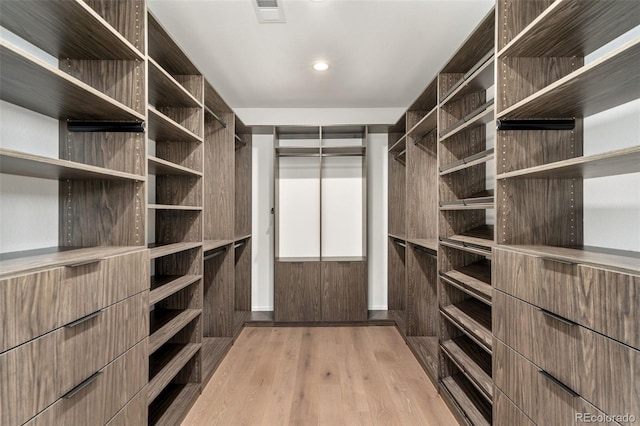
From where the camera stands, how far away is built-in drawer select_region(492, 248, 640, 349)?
834 mm

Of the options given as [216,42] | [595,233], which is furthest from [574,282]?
[216,42]

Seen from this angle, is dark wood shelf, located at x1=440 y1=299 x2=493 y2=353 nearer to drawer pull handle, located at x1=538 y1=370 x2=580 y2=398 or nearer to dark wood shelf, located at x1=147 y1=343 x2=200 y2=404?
drawer pull handle, located at x1=538 y1=370 x2=580 y2=398

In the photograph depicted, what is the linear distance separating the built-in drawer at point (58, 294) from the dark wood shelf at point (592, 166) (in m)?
1.70

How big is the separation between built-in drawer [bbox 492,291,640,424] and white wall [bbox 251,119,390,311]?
2.51 metres

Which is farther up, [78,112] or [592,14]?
[592,14]

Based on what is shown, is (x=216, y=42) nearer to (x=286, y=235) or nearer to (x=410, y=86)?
(x=410, y=86)

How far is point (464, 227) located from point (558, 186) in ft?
2.75

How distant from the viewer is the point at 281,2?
6.30 ft

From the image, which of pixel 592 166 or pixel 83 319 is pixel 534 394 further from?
pixel 83 319

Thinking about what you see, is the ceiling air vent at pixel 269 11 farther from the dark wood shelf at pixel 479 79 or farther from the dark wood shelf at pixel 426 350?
the dark wood shelf at pixel 426 350

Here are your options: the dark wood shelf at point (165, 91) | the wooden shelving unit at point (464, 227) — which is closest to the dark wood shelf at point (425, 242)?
the wooden shelving unit at point (464, 227)

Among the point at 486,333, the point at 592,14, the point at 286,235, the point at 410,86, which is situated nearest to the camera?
the point at 592,14

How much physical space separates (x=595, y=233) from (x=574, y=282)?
65 cm

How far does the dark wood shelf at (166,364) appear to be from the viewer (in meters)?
1.68
